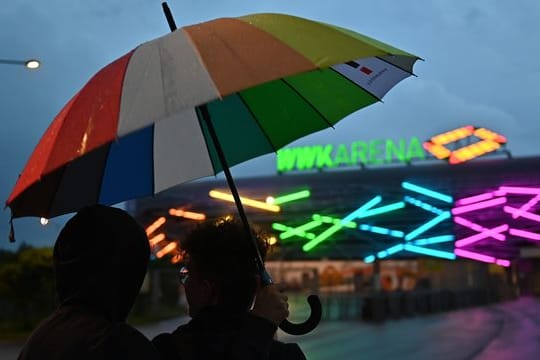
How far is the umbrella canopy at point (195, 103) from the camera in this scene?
6.78ft

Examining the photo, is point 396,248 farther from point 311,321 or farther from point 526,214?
point 311,321

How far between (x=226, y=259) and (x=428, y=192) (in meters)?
31.1

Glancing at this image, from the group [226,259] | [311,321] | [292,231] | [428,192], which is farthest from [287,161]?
[226,259]

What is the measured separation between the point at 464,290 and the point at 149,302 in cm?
1437

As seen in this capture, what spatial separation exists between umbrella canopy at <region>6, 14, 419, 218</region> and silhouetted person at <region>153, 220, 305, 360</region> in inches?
14.8

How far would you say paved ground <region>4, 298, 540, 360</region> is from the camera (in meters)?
12.1

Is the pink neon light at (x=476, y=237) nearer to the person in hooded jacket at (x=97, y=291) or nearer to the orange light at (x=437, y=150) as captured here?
the orange light at (x=437, y=150)

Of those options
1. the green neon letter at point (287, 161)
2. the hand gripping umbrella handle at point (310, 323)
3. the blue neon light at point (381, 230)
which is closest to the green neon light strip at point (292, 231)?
the blue neon light at point (381, 230)

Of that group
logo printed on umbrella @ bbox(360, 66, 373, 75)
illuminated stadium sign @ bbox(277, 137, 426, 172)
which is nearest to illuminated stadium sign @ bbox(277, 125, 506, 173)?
illuminated stadium sign @ bbox(277, 137, 426, 172)

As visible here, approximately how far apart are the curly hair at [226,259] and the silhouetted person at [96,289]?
16 centimetres

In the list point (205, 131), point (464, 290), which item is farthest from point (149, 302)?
point (205, 131)

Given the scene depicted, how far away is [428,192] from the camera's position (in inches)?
1266

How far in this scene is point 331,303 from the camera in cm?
2850

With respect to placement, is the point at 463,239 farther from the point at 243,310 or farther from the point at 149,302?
the point at 243,310
